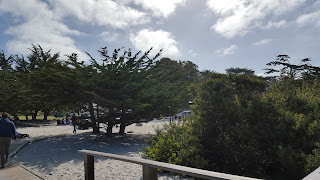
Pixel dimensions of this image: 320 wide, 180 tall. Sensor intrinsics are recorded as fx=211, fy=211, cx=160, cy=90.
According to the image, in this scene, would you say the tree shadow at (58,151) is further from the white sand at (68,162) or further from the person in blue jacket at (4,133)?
the person in blue jacket at (4,133)

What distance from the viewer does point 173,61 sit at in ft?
175

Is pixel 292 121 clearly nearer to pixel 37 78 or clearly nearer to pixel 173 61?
pixel 37 78

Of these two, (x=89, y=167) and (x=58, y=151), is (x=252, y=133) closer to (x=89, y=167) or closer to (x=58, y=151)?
(x=89, y=167)

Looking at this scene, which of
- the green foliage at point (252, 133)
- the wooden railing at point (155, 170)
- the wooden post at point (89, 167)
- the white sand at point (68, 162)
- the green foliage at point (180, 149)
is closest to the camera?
the wooden railing at point (155, 170)

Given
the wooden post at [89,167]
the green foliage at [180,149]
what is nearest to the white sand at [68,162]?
the green foliage at [180,149]

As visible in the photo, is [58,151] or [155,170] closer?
[155,170]

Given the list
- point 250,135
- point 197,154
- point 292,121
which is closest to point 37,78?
point 197,154

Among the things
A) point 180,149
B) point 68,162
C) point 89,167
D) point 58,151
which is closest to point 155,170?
point 89,167

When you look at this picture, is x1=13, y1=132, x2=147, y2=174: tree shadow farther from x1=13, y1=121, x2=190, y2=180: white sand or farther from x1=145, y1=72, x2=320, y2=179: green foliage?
x1=145, y1=72, x2=320, y2=179: green foliage

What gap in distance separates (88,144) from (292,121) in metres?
10.6

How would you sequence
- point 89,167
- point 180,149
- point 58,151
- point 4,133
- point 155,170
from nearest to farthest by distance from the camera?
1. point 155,170
2. point 89,167
3. point 180,149
4. point 4,133
5. point 58,151

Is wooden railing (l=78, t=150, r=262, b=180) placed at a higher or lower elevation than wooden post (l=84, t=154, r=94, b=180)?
higher

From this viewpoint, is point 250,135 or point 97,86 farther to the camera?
point 97,86

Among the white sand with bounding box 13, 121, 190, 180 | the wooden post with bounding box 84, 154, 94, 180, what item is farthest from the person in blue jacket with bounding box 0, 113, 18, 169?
the wooden post with bounding box 84, 154, 94, 180
